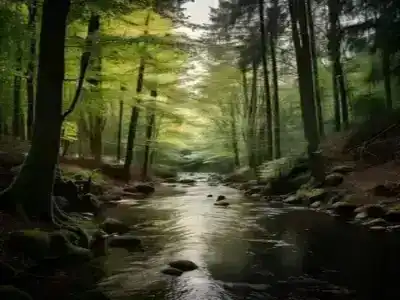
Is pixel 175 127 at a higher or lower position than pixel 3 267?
higher

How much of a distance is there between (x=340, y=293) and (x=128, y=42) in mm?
7791

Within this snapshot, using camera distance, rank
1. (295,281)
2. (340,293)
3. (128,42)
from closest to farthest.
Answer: (340,293)
(295,281)
(128,42)

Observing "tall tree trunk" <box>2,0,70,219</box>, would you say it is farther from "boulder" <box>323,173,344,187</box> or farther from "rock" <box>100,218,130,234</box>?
"boulder" <box>323,173,344,187</box>

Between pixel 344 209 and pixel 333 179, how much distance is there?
A: 2.59m

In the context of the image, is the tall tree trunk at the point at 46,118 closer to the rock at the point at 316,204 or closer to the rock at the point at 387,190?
the rock at the point at 316,204

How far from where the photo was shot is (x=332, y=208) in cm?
1216

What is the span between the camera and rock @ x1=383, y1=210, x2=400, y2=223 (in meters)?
9.61

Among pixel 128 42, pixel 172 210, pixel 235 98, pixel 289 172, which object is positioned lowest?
pixel 172 210

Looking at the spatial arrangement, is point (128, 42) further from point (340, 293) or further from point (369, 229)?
point (340, 293)

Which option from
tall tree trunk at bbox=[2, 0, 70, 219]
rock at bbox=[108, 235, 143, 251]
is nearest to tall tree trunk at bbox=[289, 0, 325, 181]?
rock at bbox=[108, 235, 143, 251]

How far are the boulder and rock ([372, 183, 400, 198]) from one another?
205cm

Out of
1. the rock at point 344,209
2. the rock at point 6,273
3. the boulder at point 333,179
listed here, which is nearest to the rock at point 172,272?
the rock at point 6,273

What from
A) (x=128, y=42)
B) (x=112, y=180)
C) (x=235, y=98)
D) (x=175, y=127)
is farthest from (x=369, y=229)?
(x=235, y=98)

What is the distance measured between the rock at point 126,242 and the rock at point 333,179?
7.86 m
